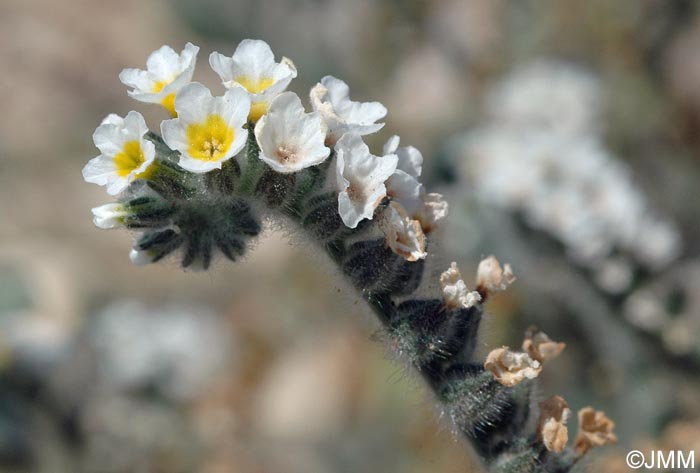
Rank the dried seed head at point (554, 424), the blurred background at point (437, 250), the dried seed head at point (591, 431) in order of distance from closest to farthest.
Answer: the dried seed head at point (554, 424) < the dried seed head at point (591, 431) < the blurred background at point (437, 250)

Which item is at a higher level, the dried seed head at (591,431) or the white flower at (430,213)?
the white flower at (430,213)

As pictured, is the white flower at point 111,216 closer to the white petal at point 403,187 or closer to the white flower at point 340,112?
the white flower at point 340,112

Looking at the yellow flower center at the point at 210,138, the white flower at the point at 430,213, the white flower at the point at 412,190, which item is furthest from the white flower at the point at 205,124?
the white flower at the point at 430,213

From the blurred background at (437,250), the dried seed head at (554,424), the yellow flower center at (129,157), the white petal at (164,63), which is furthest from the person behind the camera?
Result: the blurred background at (437,250)

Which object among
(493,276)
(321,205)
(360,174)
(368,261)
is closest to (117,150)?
(321,205)

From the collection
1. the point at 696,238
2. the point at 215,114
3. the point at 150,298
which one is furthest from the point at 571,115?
the point at 215,114

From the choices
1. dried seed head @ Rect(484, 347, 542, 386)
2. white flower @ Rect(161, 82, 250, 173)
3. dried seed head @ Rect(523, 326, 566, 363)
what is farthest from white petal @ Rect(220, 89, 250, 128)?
dried seed head @ Rect(523, 326, 566, 363)

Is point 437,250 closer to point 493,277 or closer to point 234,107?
point 493,277

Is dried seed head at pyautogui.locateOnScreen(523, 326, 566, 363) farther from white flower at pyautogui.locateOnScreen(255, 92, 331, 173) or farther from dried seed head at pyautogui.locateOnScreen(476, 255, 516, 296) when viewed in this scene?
white flower at pyautogui.locateOnScreen(255, 92, 331, 173)
